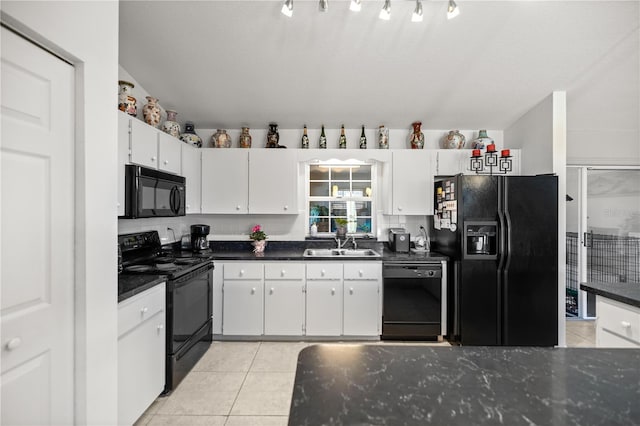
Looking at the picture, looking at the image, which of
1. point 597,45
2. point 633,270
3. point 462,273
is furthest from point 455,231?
point 633,270

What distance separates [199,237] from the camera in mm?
3346

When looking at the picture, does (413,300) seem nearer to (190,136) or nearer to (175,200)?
(175,200)

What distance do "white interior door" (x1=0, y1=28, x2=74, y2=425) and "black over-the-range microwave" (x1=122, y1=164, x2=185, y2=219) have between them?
2.90 ft

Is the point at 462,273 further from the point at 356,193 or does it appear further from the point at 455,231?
the point at 356,193

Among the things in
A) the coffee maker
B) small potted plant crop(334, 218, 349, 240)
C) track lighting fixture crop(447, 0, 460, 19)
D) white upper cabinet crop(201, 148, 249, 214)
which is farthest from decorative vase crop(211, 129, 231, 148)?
track lighting fixture crop(447, 0, 460, 19)

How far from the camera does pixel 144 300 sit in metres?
1.88

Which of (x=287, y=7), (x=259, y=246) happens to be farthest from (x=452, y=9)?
(x=259, y=246)

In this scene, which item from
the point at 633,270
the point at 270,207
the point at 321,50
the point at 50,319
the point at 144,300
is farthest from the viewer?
the point at 633,270

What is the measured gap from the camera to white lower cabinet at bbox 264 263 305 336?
3.10m

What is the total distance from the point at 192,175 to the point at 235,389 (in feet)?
7.08

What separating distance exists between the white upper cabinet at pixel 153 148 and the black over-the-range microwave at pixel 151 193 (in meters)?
0.15

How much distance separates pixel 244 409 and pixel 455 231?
240cm

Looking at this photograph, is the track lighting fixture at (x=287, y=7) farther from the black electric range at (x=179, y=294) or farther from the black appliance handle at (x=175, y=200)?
the black electric range at (x=179, y=294)

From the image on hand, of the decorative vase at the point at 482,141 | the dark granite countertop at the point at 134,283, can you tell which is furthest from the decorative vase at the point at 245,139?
the decorative vase at the point at 482,141
